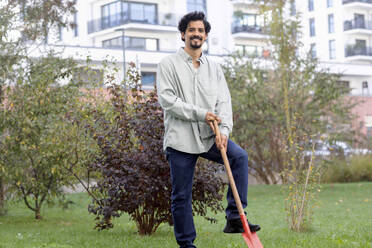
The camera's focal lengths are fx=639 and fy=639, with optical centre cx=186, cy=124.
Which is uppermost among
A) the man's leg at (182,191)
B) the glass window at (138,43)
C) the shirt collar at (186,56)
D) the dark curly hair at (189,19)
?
the glass window at (138,43)

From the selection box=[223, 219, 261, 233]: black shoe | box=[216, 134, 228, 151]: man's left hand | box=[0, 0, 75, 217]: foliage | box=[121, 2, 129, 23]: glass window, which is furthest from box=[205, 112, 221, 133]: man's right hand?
box=[121, 2, 129, 23]: glass window

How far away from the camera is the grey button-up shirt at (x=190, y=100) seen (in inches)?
229

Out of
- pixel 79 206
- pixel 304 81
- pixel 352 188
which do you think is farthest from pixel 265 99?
pixel 79 206

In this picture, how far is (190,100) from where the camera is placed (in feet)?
19.6

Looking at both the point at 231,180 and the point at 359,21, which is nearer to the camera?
the point at 231,180

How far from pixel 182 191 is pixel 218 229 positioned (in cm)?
455

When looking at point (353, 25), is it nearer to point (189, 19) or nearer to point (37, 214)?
point (37, 214)

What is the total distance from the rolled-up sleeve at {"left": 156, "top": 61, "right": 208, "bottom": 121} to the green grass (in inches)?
77.3

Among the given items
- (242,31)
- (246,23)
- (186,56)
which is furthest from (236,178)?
(246,23)

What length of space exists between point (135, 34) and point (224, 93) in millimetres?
44217

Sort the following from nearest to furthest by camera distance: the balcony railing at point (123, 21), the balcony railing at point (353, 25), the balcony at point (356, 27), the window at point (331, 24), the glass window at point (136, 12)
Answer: the balcony railing at point (123, 21)
the glass window at point (136, 12)
the balcony at point (356, 27)
the balcony railing at point (353, 25)
the window at point (331, 24)

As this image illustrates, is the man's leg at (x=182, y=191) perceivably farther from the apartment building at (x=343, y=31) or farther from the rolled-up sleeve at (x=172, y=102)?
the apartment building at (x=343, y=31)

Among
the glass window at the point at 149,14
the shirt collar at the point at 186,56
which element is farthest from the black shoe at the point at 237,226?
the glass window at the point at 149,14

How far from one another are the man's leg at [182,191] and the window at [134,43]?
139ft
